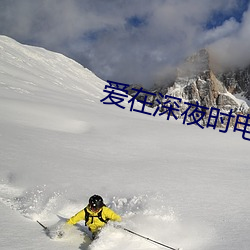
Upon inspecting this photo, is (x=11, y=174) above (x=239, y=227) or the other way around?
the other way around

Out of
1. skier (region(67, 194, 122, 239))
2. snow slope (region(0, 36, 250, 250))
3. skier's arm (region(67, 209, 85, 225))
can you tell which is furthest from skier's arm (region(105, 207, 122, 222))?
skier's arm (region(67, 209, 85, 225))

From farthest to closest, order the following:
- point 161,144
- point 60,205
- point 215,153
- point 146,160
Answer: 1. point 161,144
2. point 215,153
3. point 146,160
4. point 60,205

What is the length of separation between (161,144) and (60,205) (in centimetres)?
764

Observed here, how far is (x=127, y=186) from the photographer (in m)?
7.95

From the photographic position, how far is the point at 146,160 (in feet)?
35.6

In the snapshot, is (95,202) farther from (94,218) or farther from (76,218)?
(76,218)

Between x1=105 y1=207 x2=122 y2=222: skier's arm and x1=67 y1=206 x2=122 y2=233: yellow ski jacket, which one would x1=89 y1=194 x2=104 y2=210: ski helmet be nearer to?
x1=67 y1=206 x2=122 y2=233: yellow ski jacket

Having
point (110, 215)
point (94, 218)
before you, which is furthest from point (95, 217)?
point (110, 215)

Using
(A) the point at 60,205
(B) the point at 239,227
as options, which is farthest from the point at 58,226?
(B) the point at 239,227

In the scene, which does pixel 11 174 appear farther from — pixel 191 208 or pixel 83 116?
pixel 83 116

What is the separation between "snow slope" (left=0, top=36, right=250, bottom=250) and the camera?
543 cm

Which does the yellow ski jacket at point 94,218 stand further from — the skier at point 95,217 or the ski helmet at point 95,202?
the ski helmet at point 95,202

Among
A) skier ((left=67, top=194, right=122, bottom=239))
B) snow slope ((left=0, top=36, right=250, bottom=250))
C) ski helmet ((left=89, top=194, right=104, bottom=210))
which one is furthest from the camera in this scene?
skier ((left=67, top=194, right=122, bottom=239))

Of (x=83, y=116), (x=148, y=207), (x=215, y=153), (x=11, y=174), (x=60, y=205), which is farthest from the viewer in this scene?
(x=83, y=116)
